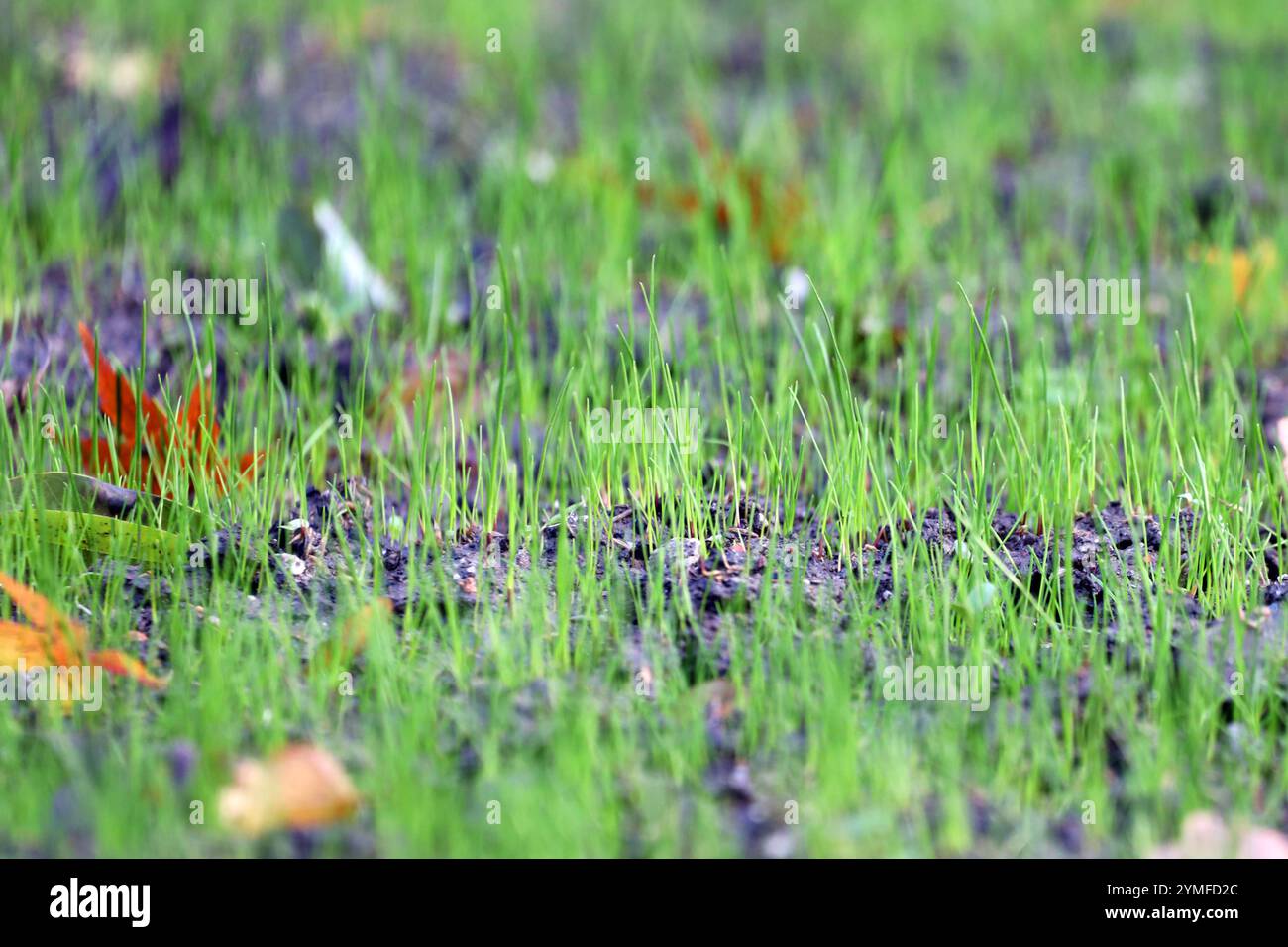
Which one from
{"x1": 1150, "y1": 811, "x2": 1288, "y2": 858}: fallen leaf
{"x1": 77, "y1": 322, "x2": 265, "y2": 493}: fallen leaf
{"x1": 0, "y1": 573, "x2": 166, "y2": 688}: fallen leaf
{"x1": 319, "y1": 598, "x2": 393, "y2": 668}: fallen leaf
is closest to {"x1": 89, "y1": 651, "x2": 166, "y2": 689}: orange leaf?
{"x1": 0, "y1": 573, "x2": 166, "y2": 688}: fallen leaf

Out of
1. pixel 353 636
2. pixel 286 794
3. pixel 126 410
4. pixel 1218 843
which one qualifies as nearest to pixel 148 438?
pixel 126 410

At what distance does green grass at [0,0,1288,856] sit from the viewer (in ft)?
6.70

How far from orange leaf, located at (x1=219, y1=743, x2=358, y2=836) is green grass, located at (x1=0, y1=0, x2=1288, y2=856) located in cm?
3

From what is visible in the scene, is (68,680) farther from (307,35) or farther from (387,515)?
(307,35)

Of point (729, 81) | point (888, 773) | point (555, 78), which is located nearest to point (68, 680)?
point (888, 773)

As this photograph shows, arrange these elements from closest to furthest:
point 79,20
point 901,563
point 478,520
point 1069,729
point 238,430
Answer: point 1069,729
point 901,563
point 478,520
point 238,430
point 79,20

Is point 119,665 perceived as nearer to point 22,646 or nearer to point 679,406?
point 22,646

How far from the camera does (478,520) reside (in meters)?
2.73

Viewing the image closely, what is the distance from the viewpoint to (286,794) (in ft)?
6.43

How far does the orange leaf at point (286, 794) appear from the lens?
1.93 m

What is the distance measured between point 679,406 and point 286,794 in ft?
4.17

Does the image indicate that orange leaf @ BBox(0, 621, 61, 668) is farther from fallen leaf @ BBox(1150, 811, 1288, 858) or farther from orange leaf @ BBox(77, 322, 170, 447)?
fallen leaf @ BBox(1150, 811, 1288, 858)

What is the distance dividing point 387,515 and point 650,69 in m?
2.62
